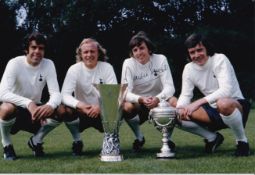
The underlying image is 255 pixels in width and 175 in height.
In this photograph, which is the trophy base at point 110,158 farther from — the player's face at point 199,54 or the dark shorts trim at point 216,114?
the player's face at point 199,54

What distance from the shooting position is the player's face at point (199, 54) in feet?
17.7

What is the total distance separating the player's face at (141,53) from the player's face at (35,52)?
1.10 meters

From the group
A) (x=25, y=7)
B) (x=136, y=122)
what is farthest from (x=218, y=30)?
(x=136, y=122)

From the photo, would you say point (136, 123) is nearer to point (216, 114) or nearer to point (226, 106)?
point (216, 114)

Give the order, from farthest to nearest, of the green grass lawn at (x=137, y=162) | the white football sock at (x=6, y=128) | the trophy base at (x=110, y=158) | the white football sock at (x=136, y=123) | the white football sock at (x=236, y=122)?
the white football sock at (x=136, y=123), the white football sock at (x=6, y=128), the white football sock at (x=236, y=122), the trophy base at (x=110, y=158), the green grass lawn at (x=137, y=162)

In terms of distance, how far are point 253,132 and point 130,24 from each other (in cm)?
2085

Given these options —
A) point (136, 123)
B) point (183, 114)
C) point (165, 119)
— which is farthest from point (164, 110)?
point (136, 123)

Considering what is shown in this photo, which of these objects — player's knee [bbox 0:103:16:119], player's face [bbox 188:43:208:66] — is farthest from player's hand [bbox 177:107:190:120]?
player's knee [bbox 0:103:16:119]

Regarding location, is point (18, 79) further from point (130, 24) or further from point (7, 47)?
point (130, 24)

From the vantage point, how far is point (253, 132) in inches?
336

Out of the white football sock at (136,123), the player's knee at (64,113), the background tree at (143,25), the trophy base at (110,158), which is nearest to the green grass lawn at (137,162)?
the trophy base at (110,158)

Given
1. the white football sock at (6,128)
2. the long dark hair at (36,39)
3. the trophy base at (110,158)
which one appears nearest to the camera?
the trophy base at (110,158)

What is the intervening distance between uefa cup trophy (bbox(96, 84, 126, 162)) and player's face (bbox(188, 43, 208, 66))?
0.90 m

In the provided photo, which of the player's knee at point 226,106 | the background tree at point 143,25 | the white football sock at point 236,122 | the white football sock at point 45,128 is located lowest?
the white football sock at point 45,128
